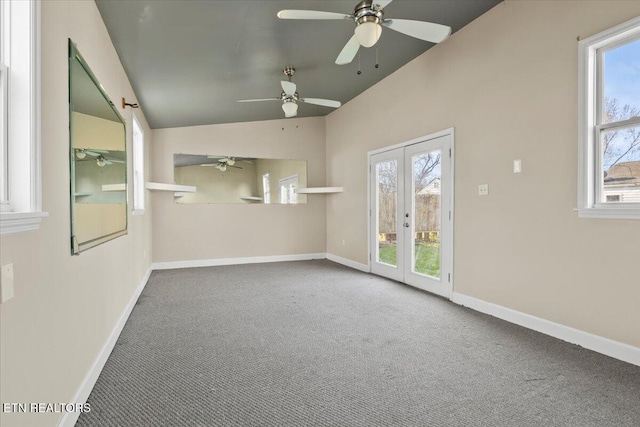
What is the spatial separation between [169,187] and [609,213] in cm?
573

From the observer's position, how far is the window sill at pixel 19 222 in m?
1.14

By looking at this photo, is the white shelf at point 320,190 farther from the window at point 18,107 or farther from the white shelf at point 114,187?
the window at point 18,107

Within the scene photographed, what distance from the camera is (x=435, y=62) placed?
4.25 meters

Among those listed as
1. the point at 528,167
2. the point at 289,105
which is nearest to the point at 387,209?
the point at 289,105

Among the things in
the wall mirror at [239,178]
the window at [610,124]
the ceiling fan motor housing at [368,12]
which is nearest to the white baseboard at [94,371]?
the ceiling fan motor housing at [368,12]

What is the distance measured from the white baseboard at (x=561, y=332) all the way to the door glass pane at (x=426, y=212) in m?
0.75

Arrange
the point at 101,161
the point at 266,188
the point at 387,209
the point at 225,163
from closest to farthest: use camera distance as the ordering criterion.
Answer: the point at 101,161 < the point at 387,209 < the point at 225,163 < the point at 266,188

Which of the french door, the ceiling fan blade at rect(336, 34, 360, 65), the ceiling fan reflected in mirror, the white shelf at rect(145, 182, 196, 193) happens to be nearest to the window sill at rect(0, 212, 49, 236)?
the ceiling fan blade at rect(336, 34, 360, 65)

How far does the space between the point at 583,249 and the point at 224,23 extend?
361 centimetres

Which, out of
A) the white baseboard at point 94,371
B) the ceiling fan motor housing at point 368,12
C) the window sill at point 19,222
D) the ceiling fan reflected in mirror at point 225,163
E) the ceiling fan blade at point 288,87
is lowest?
the white baseboard at point 94,371

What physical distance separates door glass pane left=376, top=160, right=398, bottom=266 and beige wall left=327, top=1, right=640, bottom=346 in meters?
0.89

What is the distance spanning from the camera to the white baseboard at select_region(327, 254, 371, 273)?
234 inches

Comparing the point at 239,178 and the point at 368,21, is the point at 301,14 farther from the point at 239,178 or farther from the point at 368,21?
the point at 239,178

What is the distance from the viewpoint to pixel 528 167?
3184 millimetres
